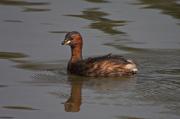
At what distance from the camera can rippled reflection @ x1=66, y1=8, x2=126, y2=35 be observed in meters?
18.5

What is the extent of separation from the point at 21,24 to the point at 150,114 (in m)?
6.64

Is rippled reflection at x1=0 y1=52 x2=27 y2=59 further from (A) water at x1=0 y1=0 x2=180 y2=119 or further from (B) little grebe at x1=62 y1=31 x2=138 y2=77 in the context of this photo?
(B) little grebe at x1=62 y1=31 x2=138 y2=77

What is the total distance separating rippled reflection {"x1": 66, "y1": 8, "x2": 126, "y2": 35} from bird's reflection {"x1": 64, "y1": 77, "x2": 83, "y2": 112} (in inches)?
143

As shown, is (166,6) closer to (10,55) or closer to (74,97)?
(10,55)

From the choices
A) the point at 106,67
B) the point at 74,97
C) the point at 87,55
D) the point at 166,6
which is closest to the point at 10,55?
the point at 87,55

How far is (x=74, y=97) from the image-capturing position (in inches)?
541

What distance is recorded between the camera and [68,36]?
15469 millimetres

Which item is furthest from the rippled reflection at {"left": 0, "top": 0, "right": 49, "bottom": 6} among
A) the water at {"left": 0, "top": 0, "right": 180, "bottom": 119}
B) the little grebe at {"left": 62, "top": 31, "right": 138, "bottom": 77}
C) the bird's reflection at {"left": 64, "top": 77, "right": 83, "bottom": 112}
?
the bird's reflection at {"left": 64, "top": 77, "right": 83, "bottom": 112}

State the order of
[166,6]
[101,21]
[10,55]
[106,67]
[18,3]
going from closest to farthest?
1. [106,67]
2. [10,55]
3. [101,21]
4. [166,6]
5. [18,3]

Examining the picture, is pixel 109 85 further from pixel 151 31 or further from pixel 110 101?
pixel 151 31

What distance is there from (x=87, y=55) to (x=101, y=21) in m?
2.80

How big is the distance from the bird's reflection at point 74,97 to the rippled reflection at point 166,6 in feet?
17.3

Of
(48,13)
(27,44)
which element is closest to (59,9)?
(48,13)

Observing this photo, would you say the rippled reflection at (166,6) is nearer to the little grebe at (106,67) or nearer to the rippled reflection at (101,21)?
the rippled reflection at (101,21)
